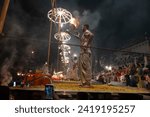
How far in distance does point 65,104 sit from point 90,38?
15.6 ft

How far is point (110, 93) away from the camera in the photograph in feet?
20.2

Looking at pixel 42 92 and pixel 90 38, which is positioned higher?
pixel 90 38

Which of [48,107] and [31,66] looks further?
[31,66]

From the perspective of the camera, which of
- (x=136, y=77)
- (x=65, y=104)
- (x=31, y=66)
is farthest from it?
(x=31, y=66)

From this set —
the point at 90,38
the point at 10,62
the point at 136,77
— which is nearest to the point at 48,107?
the point at 90,38

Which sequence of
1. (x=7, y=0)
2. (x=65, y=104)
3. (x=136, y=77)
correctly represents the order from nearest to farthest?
1. (x=7, y=0)
2. (x=65, y=104)
3. (x=136, y=77)

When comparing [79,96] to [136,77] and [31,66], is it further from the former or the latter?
[31,66]

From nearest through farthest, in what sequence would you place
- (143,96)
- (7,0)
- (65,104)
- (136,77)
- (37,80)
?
(7,0) → (65,104) → (143,96) → (37,80) → (136,77)

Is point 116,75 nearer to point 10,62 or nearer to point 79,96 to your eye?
point 79,96

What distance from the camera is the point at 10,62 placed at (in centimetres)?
3244

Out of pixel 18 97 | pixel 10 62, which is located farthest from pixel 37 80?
pixel 10 62

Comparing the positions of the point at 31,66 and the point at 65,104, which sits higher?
the point at 31,66

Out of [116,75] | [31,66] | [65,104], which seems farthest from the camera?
[31,66]

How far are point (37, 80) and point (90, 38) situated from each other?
8.69 ft
